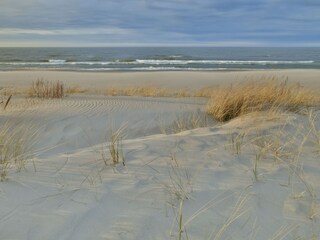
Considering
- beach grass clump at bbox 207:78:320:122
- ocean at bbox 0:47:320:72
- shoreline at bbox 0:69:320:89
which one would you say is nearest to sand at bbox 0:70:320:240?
beach grass clump at bbox 207:78:320:122

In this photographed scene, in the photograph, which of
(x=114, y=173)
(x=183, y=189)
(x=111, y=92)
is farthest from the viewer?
(x=111, y=92)

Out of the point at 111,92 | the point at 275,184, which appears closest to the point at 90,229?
the point at 275,184

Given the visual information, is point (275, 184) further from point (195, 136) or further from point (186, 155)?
point (195, 136)

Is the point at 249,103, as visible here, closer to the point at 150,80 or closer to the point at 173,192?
the point at 173,192

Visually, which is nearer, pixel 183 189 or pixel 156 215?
pixel 156 215

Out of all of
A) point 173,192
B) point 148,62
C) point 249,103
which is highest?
point 148,62

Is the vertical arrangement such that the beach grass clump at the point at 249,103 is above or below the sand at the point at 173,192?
above

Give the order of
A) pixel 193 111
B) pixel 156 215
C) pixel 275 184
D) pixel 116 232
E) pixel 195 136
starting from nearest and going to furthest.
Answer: pixel 116 232, pixel 156 215, pixel 275 184, pixel 195 136, pixel 193 111

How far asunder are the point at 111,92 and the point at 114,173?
797 cm

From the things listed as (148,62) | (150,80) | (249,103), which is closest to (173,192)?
(249,103)

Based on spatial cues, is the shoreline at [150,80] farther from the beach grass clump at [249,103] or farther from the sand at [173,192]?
the sand at [173,192]

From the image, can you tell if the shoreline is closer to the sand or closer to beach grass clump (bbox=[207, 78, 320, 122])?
beach grass clump (bbox=[207, 78, 320, 122])

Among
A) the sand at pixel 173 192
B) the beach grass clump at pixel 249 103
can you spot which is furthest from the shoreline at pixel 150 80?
the sand at pixel 173 192

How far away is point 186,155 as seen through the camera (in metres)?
3.60
